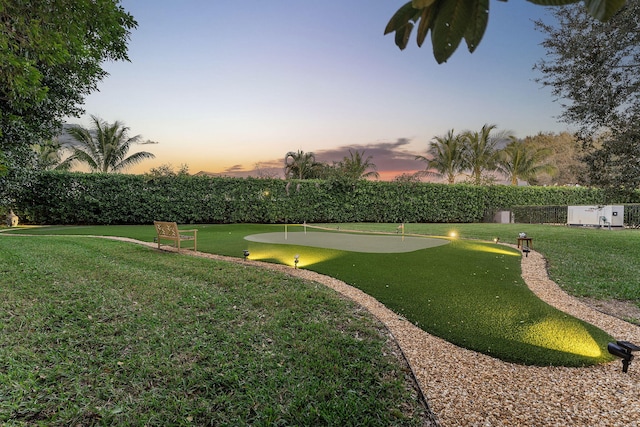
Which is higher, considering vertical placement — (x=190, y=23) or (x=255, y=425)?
(x=190, y=23)

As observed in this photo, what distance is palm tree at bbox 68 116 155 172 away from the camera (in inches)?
1010

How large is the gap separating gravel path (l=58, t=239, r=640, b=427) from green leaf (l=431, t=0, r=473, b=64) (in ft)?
9.39

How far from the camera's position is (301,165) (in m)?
33.1

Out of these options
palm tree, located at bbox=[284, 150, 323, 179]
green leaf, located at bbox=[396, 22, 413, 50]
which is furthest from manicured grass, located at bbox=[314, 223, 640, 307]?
palm tree, located at bbox=[284, 150, 323, 179]

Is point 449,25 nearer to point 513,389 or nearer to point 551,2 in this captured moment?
point 551,2

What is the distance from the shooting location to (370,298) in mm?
5777

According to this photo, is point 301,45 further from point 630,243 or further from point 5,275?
point 630,243

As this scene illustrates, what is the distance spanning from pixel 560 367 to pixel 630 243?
10886 mm

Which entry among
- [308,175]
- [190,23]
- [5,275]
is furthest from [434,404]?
[308,175]

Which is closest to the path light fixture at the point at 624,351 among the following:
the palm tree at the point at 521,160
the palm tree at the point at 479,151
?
the palm tree at the point at 479,151

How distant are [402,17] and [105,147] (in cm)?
3085

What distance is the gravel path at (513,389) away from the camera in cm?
273

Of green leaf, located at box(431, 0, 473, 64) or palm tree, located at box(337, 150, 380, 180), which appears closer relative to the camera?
green leaf, located at box(431, 0, 473, 64)

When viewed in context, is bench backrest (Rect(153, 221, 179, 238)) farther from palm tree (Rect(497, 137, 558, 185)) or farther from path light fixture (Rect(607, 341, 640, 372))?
palm tree (Rect(497, 137, 558, 185))
